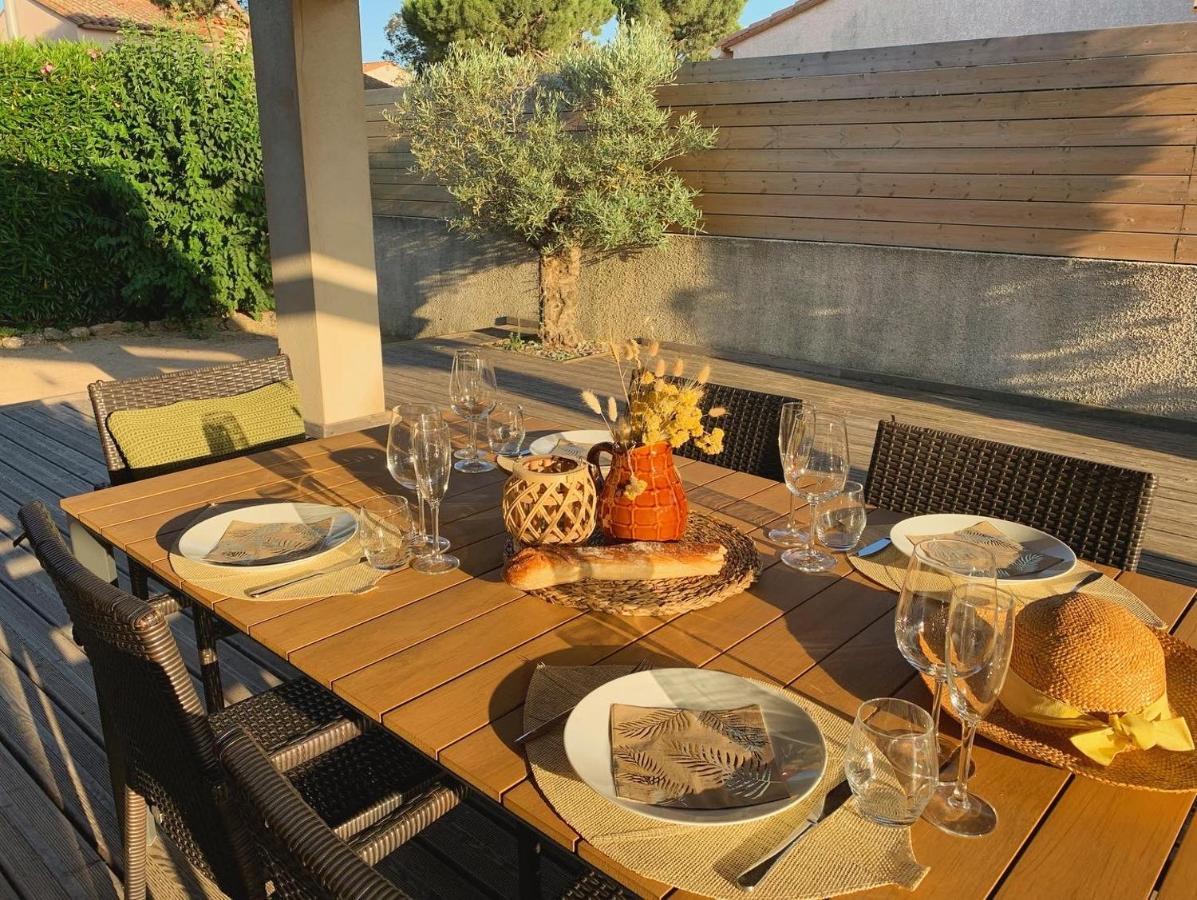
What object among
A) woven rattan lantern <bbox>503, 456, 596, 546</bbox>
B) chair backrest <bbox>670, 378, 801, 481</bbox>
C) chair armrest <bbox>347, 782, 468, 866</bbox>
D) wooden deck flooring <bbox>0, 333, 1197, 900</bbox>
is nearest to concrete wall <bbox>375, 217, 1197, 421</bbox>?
wooden deck flooring <bbox>0, 333, 1197, 900</bbox>

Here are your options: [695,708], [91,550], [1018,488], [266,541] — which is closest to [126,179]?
[91,550]

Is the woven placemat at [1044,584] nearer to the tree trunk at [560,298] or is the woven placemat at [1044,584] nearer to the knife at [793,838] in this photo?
the knife at [793,838]

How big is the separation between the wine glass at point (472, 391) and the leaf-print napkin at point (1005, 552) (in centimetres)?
96

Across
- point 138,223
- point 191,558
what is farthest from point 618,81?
point 191,558

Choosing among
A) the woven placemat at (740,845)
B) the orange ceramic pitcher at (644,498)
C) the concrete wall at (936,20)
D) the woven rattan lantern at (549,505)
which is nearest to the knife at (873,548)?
the orange ceramic pitcher at (644,498)

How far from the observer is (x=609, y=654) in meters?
1.23

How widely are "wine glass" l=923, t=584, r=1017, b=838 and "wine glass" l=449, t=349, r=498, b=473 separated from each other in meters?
1.28

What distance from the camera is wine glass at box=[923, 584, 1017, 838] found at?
2.93ft

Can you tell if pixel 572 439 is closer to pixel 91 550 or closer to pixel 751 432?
pixel 751 432

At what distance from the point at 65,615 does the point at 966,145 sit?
17.5ft

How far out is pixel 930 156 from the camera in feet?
18.5

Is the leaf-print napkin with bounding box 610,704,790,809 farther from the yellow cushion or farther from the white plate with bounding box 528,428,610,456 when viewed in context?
the yellow cushion

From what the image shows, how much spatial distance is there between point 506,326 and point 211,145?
3.09m

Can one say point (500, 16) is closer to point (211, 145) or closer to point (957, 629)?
point (211, 145)
